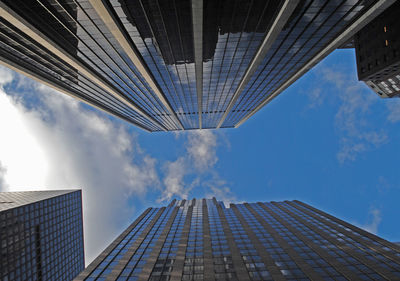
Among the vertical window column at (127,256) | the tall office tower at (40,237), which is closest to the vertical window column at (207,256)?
the vertical window column at (127,256)

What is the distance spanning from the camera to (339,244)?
3738 centimetres

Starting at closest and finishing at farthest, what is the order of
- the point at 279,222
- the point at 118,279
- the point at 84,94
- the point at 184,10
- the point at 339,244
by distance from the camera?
the point at 184,10, the point at 118,279, the point at 339,244, the point at 279,222, the point at 84,94

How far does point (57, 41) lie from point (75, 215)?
216 feet

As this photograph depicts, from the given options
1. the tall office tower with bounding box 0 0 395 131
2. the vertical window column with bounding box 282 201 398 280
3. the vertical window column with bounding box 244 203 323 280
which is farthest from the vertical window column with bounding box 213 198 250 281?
the tall office tower with bounding box 0 0 395 131

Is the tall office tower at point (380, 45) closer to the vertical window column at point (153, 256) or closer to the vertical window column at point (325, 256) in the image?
the vertical window column at point (325, 256)

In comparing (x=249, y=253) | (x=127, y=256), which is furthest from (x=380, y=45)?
(x=127, y=256)

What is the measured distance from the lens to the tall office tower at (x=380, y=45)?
49612 mm

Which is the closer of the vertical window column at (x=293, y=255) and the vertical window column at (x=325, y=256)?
the vertical window column at (x=325, y=256)

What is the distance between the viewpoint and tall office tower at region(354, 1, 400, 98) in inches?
1953

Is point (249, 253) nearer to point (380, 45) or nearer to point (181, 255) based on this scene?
point (181, 255)

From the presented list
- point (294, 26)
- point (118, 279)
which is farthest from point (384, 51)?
point (118, 279)

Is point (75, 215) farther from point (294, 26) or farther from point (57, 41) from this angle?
point (294, 26)

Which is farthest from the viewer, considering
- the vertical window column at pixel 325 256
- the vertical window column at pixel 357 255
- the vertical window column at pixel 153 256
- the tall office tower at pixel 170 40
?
the vertical window column at pixel 153 256

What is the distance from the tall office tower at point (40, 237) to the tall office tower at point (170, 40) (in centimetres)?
3009
